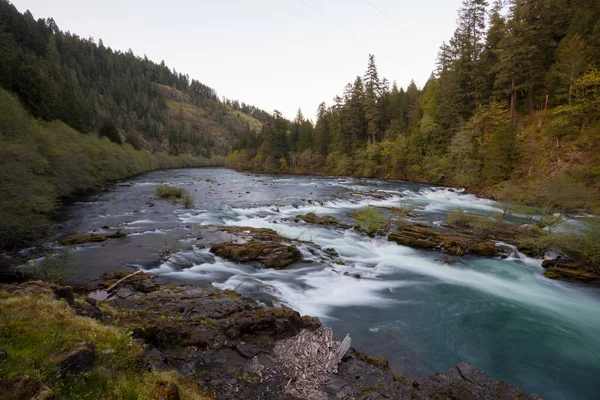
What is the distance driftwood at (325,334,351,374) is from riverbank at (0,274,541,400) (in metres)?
0.10

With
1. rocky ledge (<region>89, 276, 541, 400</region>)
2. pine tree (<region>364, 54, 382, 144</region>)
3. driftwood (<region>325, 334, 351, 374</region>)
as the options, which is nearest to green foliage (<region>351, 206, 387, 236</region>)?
rocky ledge (<region>89, 276, 541, 400</region>)

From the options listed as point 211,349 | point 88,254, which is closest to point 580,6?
point 211,349

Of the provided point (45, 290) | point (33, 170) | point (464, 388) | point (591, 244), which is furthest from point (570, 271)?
point (33, 170)

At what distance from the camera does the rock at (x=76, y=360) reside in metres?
3.62

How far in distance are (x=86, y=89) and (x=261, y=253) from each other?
125m

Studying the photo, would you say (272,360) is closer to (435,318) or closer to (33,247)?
(435,318)

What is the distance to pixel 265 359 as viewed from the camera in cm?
580

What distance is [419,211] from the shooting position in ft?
83.1

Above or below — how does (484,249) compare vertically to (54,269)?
below

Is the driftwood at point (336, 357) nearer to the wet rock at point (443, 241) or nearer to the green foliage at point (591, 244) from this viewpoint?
the wet rock at point (443, 241)

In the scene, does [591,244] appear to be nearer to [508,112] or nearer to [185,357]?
[185,357]

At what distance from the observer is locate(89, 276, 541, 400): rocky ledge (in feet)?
16.6

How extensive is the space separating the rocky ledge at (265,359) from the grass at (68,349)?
1.61 ft

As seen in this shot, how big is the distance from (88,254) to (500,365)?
1656 cm
